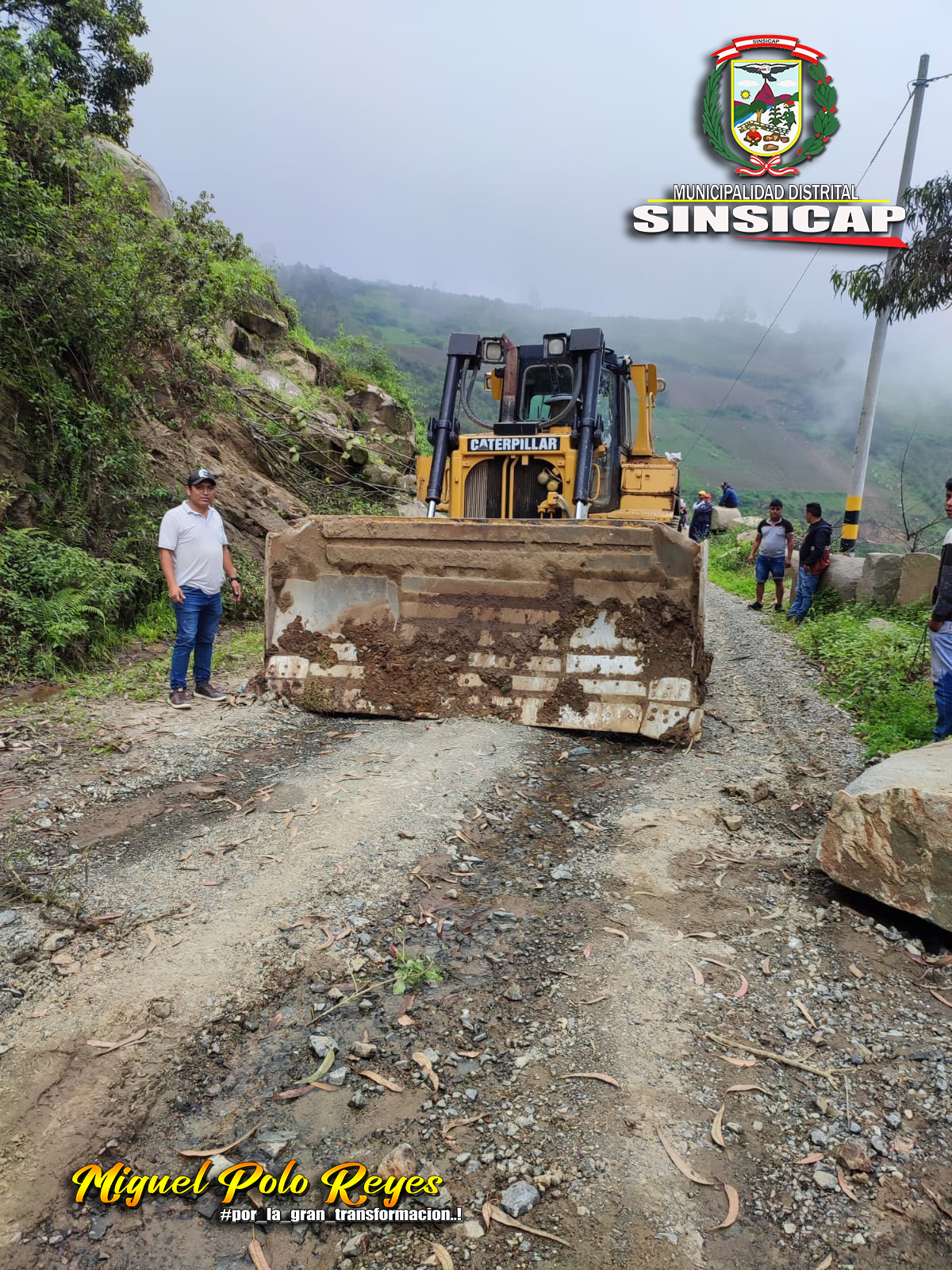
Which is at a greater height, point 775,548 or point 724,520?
point 724,520

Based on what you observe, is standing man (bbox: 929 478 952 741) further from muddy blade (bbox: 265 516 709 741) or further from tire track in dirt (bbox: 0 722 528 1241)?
tire track in dirt (bbox: 0 722 528 1241)

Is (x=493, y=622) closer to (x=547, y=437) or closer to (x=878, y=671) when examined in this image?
(x=547, y=437)

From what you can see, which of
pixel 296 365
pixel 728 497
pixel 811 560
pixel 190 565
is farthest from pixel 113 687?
pixel 728 497

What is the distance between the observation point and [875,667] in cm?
685

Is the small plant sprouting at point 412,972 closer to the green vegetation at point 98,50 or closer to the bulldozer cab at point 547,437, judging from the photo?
the bulldozer cab at point 547,437

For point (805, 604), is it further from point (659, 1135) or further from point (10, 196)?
point (10, 196)

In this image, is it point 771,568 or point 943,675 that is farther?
point 771,568

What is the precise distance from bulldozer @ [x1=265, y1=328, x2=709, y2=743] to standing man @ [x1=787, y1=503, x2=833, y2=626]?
15.2 ft

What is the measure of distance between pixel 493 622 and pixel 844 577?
6.70 m

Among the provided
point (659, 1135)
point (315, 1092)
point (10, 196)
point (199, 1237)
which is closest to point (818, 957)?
point (659, 1135)

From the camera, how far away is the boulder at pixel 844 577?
979 centimetres

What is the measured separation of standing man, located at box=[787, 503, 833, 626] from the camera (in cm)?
971

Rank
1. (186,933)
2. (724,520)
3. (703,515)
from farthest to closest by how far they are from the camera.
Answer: (724,520) < (703,515) < (186,933)

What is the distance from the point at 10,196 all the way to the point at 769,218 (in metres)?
9.52
